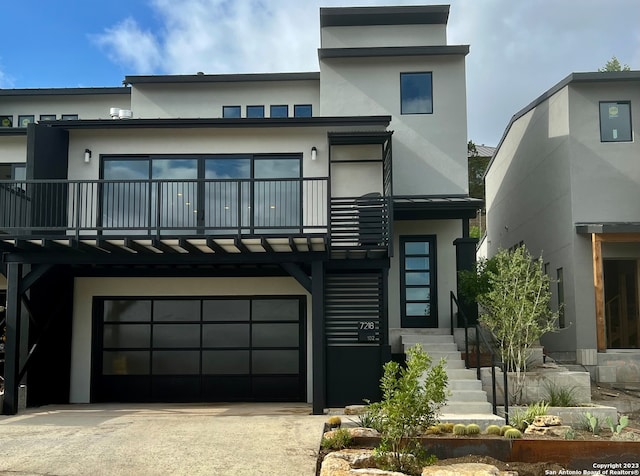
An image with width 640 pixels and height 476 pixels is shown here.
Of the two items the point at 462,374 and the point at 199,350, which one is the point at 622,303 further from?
the point at 199,350

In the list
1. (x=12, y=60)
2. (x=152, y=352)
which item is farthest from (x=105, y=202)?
(x=12, y=60)

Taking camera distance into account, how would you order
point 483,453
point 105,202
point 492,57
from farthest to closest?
1. point 492,57
2. point 105,202
3. point 483,453

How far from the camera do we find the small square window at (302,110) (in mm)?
20031

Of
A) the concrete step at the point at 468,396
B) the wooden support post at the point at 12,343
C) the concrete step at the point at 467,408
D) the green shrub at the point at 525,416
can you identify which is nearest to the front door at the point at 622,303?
the concrete step at the point at 468,396

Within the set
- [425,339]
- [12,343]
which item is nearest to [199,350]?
[12,343]

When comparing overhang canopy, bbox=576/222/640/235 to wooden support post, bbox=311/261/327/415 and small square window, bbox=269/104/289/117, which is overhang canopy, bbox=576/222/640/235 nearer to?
wooden support post, bbox=311/261/327/415

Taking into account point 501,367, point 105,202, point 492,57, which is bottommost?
point 501,367

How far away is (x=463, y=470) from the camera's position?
842cm

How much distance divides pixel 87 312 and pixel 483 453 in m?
9.67

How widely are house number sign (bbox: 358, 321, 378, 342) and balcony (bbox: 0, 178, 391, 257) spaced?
1.39 metres

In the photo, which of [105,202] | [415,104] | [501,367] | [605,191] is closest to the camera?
[501,367]

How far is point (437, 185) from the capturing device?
1691 cm

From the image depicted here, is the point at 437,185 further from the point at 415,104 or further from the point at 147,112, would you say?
the point at 147,112

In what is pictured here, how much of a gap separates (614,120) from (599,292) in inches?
169
